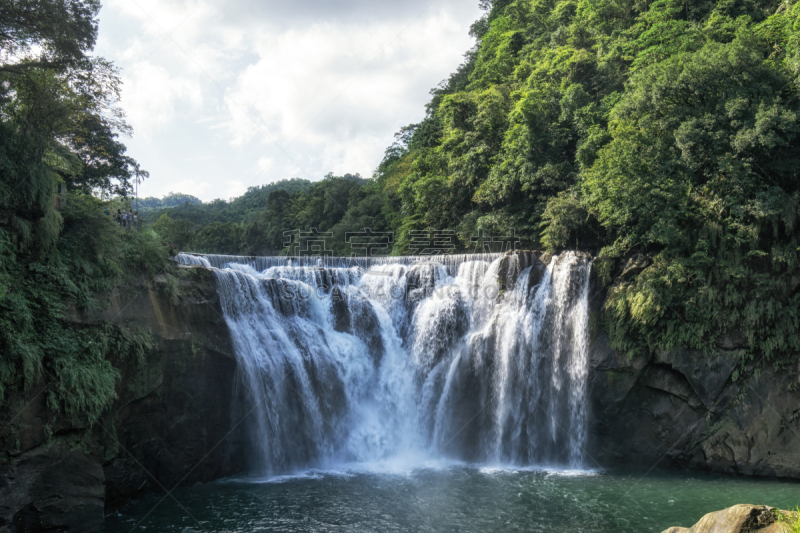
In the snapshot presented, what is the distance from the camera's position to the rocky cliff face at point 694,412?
14562mm

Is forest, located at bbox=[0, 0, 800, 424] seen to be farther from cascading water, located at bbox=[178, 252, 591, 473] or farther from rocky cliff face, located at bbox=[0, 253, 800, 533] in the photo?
cascading water, located at bbox=[178, 252, 591, 473]

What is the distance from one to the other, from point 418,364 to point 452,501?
6.09 m

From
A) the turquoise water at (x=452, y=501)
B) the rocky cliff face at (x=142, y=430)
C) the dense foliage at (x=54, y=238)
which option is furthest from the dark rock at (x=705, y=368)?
the dense foliage at (x=54, y=238)

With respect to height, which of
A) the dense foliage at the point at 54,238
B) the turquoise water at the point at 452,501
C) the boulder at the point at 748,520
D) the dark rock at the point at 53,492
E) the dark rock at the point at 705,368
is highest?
the dense foliage at the point at 54,238

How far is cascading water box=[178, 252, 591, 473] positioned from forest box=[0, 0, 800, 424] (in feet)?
7.21

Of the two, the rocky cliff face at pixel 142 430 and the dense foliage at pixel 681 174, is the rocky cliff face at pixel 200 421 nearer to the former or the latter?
the rocky cliff face at pixel 142 430

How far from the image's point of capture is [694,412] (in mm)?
15242

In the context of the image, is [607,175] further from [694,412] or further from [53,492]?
[53,492]

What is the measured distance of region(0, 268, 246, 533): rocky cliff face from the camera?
1008 centimetres

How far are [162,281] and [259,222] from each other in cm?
3727

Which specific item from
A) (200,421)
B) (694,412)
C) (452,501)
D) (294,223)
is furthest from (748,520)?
(294,223)

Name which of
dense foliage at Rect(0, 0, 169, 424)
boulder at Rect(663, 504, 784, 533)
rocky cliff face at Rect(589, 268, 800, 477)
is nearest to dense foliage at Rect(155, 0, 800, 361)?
rocky cliff face at Rect(589, 268, 800, 477)

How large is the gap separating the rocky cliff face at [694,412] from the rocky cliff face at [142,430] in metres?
11.3

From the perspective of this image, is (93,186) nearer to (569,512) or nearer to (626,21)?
(569,512)
